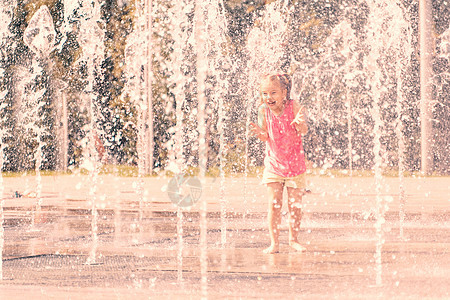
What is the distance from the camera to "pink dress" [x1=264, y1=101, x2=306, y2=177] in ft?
21.2

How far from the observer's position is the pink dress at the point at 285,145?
21.2 feet

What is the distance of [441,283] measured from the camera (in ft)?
16.6

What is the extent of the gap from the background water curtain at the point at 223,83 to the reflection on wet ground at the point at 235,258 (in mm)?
9852

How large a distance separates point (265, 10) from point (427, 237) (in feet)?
55.4

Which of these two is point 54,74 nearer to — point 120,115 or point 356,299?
point 120,115

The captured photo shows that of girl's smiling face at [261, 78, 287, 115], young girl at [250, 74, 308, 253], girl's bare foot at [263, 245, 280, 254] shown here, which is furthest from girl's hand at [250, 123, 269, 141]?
girl's bare foot at [263, 245, 280, 254]

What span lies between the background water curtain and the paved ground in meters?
7.78

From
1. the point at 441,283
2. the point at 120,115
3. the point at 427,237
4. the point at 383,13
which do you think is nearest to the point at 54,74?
the point at 120,115

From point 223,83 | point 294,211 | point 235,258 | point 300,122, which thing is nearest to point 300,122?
point 300,122

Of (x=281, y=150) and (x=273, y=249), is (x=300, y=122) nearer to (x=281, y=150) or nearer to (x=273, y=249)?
(x=281, y=150)

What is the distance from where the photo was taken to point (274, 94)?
21.3 feet

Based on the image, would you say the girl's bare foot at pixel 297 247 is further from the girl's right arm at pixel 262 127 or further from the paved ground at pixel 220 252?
the girl's right arm at pixel 262 127

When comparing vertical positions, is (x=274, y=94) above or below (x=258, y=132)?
above

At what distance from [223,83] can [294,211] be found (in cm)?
1657
